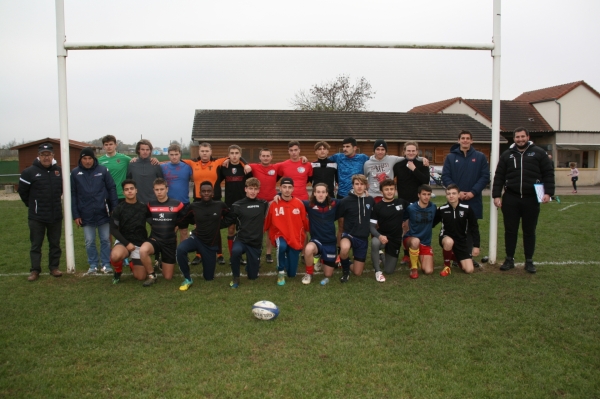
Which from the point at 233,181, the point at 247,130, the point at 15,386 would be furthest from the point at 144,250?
the point at 247,130

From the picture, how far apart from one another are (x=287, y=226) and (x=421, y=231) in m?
1.88

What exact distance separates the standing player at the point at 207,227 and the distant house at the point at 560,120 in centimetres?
2582

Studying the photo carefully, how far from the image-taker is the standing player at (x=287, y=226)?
18.9 feet

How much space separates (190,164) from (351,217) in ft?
8.69

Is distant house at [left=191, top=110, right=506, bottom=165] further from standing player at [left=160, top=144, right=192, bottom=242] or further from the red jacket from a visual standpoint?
the red jacket

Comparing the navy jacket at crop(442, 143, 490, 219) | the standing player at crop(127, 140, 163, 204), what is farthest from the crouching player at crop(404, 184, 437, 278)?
the standing player at crop(127, 140, 163, 204)

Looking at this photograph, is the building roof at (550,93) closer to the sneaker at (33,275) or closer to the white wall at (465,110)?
the white wall at (465,110)

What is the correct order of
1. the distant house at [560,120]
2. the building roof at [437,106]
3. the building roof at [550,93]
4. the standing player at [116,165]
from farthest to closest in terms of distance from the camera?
the building roof at [437,106] < the building roof at [550,93] < the distant house at [560,120] < the standing player at [116,165]

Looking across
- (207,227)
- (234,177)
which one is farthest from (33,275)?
(234,177)

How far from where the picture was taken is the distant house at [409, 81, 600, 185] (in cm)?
2833

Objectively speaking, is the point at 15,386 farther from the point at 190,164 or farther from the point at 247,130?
the point at 247,130

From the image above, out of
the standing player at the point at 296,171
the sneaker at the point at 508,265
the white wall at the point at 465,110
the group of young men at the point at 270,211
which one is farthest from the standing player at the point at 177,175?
the white wall at the point at 465,110

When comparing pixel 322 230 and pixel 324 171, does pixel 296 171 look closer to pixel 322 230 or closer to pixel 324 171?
pixel 324 171

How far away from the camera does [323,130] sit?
25.3 meters
